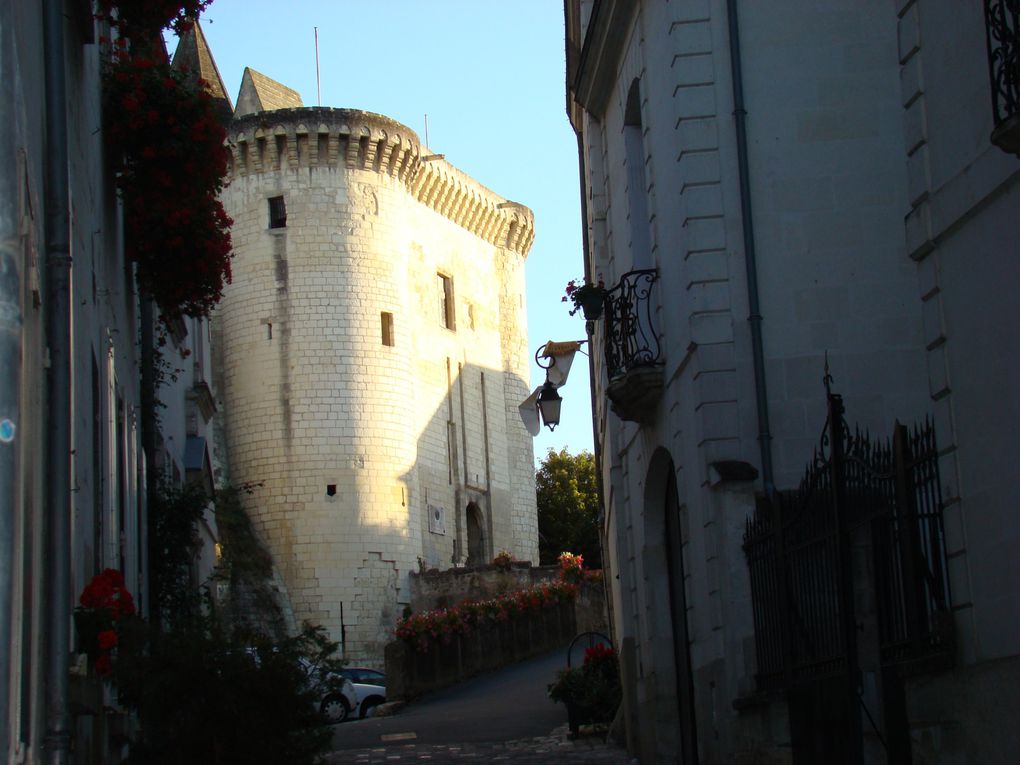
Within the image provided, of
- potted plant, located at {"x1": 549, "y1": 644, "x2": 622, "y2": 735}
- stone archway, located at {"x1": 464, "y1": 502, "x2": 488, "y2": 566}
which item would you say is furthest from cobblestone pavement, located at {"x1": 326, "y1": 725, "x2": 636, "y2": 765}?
stone archway, located at {"x1": 464, "y1": 502, "x2": 488, "y2": 566}

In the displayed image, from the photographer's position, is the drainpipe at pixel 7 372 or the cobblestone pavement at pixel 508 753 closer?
the drainpipe at pixel 7 372

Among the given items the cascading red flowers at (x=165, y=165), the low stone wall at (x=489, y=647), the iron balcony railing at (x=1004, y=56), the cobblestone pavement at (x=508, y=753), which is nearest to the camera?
the iron balcony railing at (x=1004, y=56)

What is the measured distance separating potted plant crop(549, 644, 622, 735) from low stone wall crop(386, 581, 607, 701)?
794 cm

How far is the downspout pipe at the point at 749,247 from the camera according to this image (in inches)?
453

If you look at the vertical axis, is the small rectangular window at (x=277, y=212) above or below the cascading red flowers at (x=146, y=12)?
above

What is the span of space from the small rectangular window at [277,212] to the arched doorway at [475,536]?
35.7ft

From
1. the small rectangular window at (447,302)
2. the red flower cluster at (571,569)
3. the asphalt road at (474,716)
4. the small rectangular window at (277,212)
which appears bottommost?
the asphalt road at (474,716)

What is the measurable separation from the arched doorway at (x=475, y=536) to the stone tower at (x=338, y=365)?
1.56 m

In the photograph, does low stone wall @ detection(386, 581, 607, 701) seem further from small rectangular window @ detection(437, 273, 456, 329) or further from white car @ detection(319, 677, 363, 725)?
small rectangular window @ detection(437, 273, 456, 329)

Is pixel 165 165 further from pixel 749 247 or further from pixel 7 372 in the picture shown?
pixel 7 372

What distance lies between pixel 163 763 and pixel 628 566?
7407mm

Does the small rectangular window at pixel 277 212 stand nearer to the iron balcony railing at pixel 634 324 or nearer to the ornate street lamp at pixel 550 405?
the ornate street lamp at pixel 550 405

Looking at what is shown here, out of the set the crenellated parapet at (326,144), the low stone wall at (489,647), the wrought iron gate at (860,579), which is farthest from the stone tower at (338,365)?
the wrought iron gate at (860,579)

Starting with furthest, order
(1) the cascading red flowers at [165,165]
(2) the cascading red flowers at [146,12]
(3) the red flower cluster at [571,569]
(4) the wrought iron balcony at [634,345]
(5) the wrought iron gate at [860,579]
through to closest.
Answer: (3) the red flower cluster at [571,569], (4) the wrought iron balcony at [634,345], (1) the cascading red flowers at [165,165], (2) the cascading red flowers at [146,12], (5) the wrought iron gate at [860,579]
